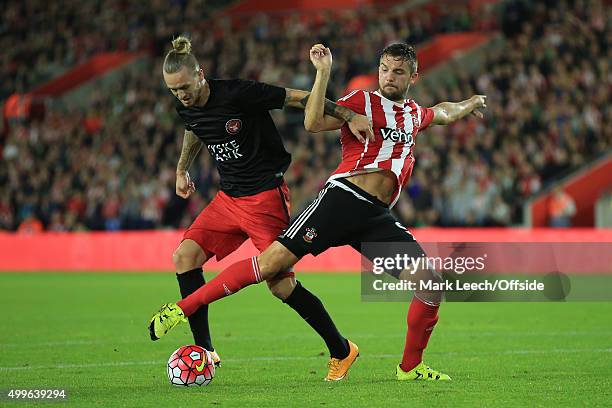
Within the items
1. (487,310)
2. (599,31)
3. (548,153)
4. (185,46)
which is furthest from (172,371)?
(599,31)

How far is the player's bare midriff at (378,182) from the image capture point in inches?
313

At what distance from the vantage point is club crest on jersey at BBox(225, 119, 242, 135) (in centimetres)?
827

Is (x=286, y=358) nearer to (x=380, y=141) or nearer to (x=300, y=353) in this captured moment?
(x=300, y=353)

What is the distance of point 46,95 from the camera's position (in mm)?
34906

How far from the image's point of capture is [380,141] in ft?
26.1

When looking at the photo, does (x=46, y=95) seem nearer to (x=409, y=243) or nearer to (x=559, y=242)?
(x=559, y=242)

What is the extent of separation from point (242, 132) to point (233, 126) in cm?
9

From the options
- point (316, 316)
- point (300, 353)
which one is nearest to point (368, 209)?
point (316, 316)

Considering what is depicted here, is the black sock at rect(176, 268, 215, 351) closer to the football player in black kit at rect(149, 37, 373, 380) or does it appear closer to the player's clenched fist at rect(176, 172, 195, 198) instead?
the football player in black kit at rect(149, 37, 373, 380)

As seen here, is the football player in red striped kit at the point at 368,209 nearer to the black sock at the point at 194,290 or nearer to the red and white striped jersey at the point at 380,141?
the red and white striped jersey at the point at 380,141

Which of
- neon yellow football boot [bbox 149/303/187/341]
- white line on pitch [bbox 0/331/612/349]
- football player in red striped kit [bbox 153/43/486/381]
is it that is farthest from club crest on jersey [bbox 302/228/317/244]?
white line on pitch [bbox 0/331/612/349]

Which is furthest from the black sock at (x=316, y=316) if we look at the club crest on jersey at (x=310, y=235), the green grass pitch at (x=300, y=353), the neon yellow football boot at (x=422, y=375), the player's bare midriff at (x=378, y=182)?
the player's bare midriff at (x=378, y=182)

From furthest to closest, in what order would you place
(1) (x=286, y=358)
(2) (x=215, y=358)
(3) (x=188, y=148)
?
(1) (x=286, y=358)
(3) (x=188, y=148)
(2) (x=215, y=358)

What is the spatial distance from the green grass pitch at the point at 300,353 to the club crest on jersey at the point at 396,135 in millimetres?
1694
